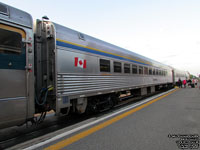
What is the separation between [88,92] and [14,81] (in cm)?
249

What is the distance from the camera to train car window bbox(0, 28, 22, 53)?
296 cm

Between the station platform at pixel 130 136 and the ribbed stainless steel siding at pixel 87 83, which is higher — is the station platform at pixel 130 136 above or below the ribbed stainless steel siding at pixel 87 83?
below

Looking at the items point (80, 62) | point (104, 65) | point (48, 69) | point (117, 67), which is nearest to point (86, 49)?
point (80, 62)

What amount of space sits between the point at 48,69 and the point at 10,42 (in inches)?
47.9

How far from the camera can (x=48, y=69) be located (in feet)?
13.3

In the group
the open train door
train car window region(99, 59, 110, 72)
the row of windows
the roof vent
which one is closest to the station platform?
the open train door

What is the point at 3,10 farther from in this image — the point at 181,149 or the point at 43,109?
the point at 181,149

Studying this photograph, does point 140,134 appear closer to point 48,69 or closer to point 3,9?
point 48,69

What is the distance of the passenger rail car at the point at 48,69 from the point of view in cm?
297

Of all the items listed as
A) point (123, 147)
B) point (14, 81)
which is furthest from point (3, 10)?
point (123, 147)

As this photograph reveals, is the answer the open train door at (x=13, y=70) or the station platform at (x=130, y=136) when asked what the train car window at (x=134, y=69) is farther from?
the open train door at (x=13, y=70)

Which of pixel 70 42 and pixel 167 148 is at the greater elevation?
pixel 70 42

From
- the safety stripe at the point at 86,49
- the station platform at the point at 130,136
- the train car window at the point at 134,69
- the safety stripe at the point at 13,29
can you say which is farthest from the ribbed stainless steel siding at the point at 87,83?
the safety stripe at the point at 13,29

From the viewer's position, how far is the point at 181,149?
2.81m
